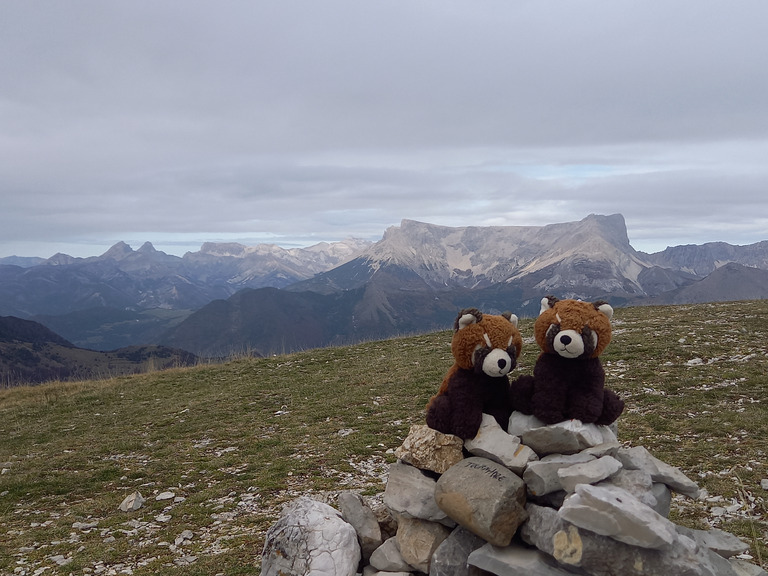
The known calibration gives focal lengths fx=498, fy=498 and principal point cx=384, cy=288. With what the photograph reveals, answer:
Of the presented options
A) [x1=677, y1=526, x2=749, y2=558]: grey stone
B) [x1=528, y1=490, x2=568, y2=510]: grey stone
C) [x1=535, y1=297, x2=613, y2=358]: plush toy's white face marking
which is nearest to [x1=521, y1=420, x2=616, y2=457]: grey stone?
[x1=528, y1=490, x2=568, y2=510]: grey stone

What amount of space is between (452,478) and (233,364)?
71.0 ft

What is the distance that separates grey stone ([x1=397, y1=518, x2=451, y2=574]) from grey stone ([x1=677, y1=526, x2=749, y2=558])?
116 inches

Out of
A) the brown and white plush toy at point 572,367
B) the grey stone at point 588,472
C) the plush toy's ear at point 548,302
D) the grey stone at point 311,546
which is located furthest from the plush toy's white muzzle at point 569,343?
the grey stone at point 311,546

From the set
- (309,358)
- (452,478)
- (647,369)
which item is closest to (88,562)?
(452,478)

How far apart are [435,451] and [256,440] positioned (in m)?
8.45

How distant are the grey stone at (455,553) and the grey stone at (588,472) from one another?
1.36 m

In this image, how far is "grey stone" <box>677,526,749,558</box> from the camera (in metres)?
5.97

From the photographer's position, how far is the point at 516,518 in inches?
239

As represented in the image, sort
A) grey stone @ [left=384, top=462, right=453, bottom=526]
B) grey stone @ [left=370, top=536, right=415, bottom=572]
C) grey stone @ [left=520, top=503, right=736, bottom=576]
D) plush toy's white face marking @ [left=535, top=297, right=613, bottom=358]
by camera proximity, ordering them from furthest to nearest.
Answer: grey stone @ [left=370, top=536, right=415, bottom=572] < grey stone @ [left=384, top=462, right=453, bottom=526] < plush toy's white face marking @ [left=535, top=297, right=613, bottom=358] < grey stone @ [left=520, top=503, right=736, bottom=576]

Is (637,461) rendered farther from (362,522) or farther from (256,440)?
(256,440)

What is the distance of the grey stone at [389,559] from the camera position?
6773mm

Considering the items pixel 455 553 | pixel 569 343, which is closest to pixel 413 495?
pixel 455 553

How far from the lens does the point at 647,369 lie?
54.4ft

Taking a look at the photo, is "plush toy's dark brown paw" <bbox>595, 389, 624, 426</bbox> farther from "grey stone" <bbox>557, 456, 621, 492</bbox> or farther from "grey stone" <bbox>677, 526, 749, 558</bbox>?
"grey stone" <bbox>677, 526, 749, 558</bbox>
